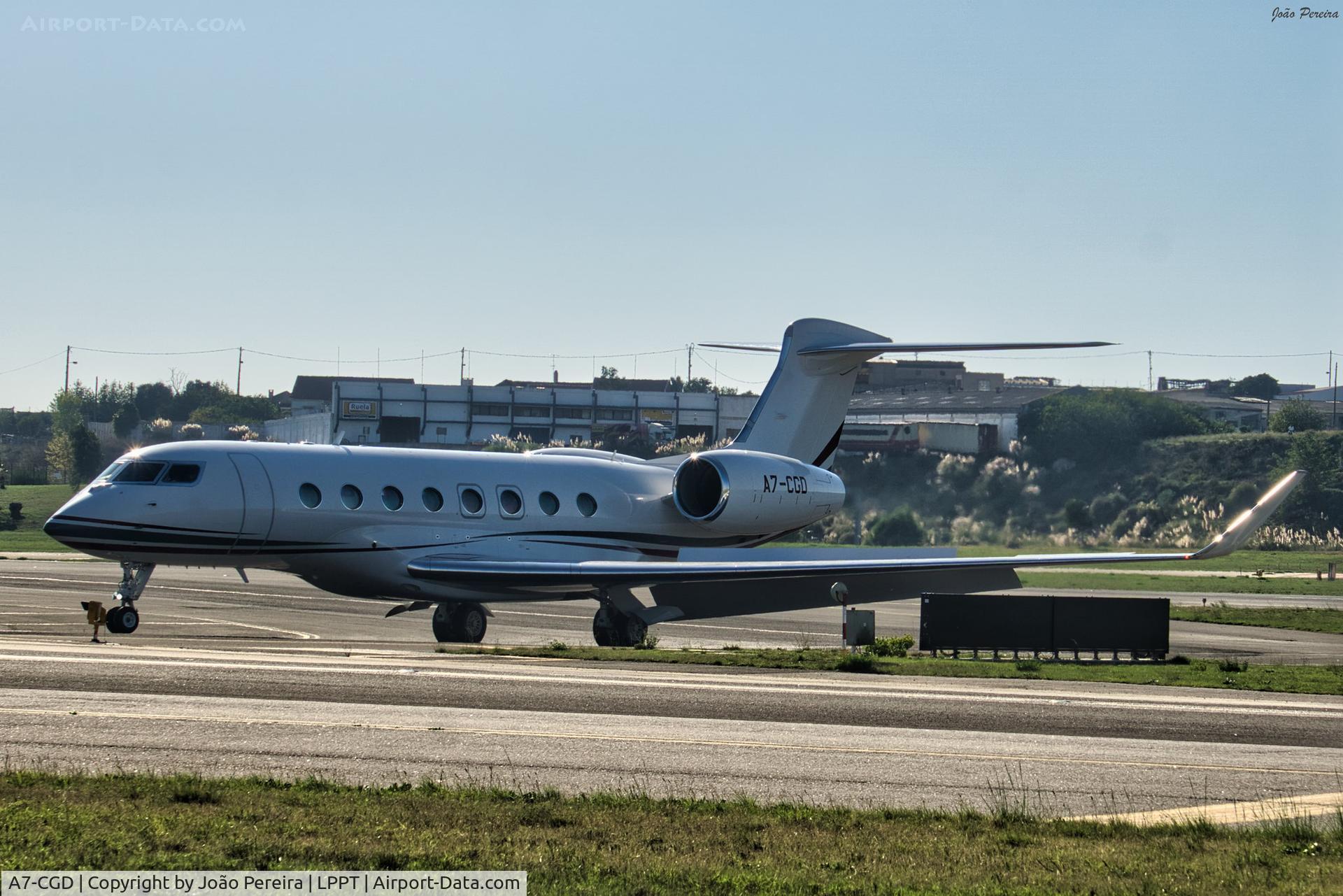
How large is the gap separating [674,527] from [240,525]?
35.0 ft

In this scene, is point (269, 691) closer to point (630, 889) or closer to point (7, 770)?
point (7, 770)

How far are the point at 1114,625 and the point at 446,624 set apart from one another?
13.4m

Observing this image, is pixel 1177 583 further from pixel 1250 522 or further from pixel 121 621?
pixel 121 621

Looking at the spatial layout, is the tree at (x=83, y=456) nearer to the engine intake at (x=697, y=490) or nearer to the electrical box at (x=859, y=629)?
the engine intake at (x=697, y=490)

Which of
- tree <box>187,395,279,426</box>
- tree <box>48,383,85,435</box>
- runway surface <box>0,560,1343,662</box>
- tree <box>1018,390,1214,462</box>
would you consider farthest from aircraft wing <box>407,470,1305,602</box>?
tree <box>48,383,85,435</box>

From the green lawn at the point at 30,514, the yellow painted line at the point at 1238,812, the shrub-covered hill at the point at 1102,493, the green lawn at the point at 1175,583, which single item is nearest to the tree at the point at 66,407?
the green lawn at the point at 30,514

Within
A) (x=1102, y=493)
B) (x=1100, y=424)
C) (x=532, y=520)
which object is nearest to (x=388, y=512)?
(x=532, y=520)

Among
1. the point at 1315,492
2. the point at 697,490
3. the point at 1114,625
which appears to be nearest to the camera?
the point at 1114,625

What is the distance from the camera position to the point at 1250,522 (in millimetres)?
19547

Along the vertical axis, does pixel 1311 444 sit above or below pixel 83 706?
above

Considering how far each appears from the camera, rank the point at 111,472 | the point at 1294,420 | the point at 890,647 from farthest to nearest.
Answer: the point at 1294,420 < the point at 890,647 < the point at 111,472

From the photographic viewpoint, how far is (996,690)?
19.8m

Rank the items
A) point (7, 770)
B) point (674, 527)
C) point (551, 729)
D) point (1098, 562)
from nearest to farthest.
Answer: point (7, 770) < point (551, 729) < point (1098, 562) < point (674, 527)

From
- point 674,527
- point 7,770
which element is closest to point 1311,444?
point 674,527
